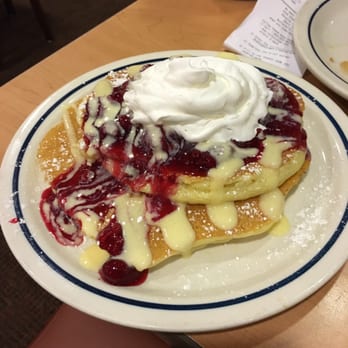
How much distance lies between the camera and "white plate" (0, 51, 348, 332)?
2.71 ft

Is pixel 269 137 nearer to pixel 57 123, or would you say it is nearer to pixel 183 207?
pixel 183 207

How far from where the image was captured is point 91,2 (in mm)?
3104

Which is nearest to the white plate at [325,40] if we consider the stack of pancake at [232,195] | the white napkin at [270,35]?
the white napkin at [270,35]

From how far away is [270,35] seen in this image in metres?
1.45

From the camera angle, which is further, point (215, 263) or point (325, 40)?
point (325, 40)

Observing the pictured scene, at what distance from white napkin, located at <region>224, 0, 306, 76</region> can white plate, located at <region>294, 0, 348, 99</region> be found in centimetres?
6

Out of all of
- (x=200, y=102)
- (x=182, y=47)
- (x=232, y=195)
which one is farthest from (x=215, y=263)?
(x=182, y=47)

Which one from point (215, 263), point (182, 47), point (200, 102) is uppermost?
point (200, 102)

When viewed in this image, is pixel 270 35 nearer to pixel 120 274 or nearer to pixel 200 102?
pixel 200 102

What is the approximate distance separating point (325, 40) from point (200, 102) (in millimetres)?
634

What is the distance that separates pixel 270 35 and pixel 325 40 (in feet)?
0.51

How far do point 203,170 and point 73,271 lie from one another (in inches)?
11.8

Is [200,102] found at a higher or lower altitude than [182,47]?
higher

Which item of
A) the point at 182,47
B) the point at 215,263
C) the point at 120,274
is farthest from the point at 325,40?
the point at 120,274
